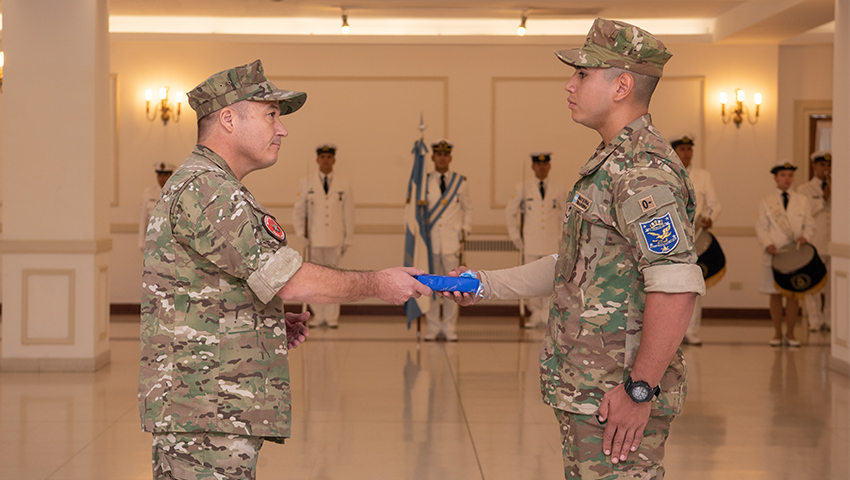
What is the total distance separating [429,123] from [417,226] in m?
2.34

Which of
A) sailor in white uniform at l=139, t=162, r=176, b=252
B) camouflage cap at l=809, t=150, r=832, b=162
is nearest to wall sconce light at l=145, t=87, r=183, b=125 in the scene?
sailor in white uniform at l=139, t=162, r=176, b=252

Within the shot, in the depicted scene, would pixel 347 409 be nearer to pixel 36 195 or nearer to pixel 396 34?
pixel 36 195

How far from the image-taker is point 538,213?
8445 mm

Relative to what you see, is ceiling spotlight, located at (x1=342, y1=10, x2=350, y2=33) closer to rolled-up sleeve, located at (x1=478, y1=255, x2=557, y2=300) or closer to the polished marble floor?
the polished marble floor

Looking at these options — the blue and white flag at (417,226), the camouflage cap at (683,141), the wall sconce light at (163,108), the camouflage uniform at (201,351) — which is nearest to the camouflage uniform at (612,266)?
the camouflage uniform at (201,351)

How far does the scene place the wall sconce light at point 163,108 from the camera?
356 inches

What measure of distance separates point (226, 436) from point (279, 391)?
Answer: 0.15 meters

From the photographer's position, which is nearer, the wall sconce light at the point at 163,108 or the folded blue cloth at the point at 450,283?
the folded blue cloth at the point at 450,283

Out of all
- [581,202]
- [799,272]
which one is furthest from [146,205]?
[581,202]

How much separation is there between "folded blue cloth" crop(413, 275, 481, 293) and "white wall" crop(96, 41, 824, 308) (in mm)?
7131

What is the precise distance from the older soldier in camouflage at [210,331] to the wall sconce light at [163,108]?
7.74 meters

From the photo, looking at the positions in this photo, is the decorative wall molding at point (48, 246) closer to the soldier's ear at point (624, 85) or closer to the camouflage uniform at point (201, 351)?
the camouflage uniform at point (201, 351)

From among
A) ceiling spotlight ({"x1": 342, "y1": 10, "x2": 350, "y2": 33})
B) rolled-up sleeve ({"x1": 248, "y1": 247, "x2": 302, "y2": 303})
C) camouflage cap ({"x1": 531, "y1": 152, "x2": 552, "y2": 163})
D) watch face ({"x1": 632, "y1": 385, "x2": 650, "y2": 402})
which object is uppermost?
ceiling spotlight ({"x1": 342, "y1": 10, "x2": 350, "y2": 33})

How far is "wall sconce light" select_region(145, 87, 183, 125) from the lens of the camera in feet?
29.7
